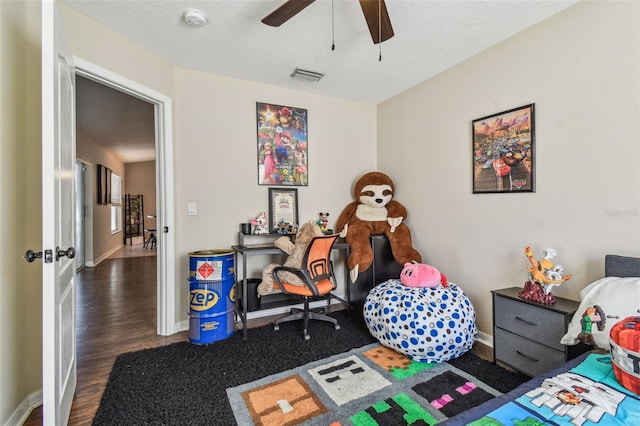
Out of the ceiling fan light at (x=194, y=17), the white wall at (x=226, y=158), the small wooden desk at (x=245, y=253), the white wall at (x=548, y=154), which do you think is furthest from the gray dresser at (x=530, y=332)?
the ceiling fan light at (x=194, y=17)

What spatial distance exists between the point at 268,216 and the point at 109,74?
1.80 meters

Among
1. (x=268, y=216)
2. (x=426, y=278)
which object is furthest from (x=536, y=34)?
(x=268, y=216)

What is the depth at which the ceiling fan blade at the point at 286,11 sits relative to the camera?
1562 millimetres

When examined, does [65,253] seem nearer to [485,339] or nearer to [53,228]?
[53,228]

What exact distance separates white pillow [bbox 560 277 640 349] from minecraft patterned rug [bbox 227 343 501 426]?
0.61 meters

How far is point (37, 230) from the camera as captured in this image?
174 cm

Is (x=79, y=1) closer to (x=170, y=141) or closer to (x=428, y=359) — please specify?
(x=170, y=141)

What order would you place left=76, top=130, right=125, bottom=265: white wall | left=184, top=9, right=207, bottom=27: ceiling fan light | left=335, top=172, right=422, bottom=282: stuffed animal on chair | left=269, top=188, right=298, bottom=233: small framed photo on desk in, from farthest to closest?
left=76, top=130, right=125, bottom=265: white wall < left=269, top=188, right=298, bottom=233: small framed photo on desk < left=335, top=172, right=422, bottom=282: stuffed animal on chair < left=184, top=9, right=207, bottom=27: ceiling fan light

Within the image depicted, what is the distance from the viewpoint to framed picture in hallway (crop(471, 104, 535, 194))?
7.37 ft

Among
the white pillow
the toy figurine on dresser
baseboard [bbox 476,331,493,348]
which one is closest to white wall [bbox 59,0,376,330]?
baseboard [bbox 476,331,493,348]

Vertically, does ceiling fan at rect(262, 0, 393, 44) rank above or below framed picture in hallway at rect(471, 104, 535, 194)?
above

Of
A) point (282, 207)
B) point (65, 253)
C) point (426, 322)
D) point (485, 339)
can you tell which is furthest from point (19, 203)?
point (485, 339)

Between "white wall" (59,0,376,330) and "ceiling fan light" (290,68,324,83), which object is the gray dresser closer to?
"white wall" (59,0,376,330)

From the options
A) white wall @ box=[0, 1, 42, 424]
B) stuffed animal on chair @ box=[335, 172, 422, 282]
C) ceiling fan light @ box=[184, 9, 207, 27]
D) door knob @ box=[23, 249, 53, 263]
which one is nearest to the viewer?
door knob @ box=[23, 249, 53, 263]
